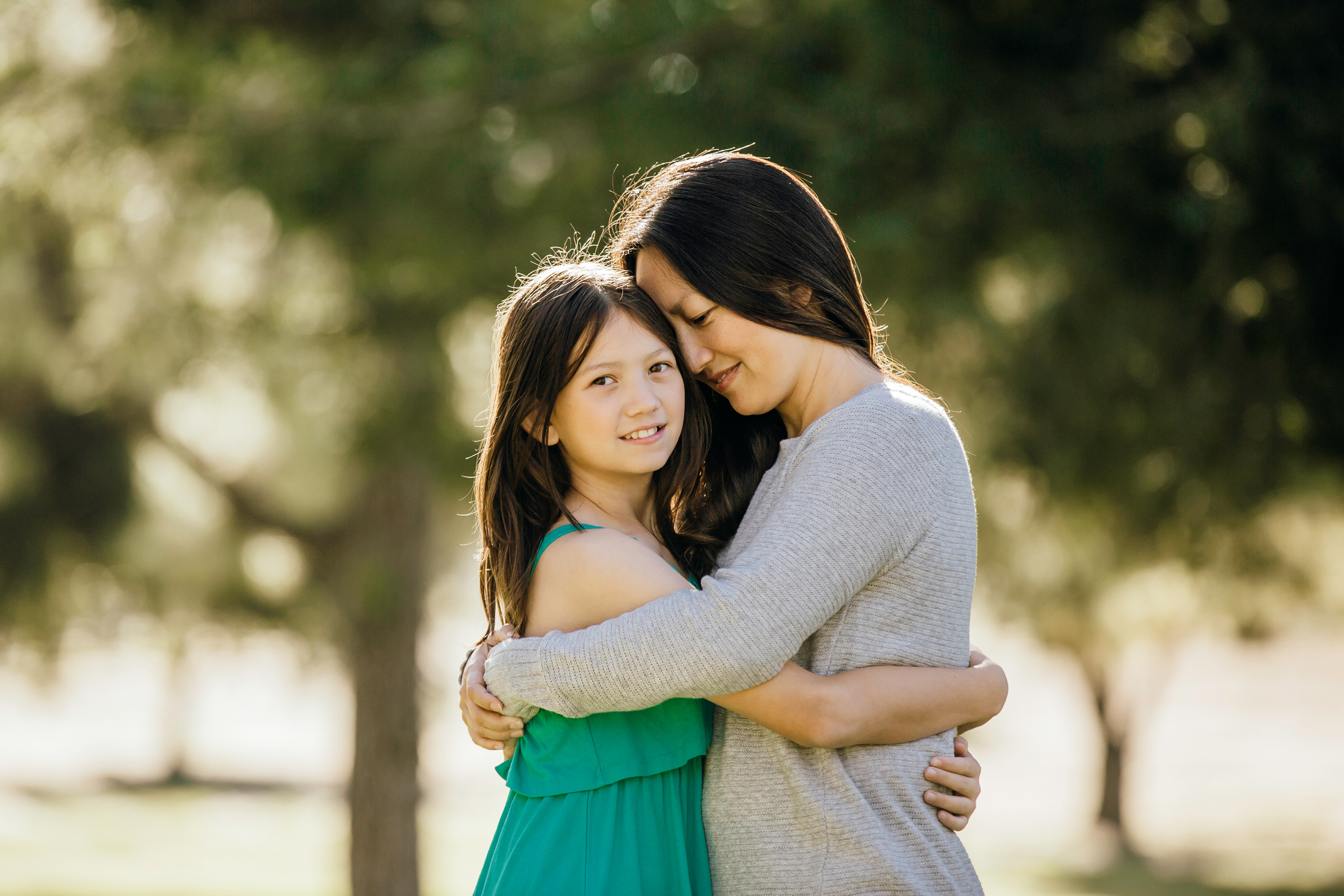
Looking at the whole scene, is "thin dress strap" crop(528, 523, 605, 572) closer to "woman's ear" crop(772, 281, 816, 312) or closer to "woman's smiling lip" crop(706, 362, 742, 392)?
"woman's smiling lip" crop(706, 362, 742, 392)

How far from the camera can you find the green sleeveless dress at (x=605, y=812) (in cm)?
197

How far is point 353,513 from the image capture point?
334 inches

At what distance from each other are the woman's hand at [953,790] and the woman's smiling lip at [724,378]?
0.78 m

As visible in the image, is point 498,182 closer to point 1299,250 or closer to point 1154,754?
point 1299,250

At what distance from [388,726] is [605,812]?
6.20 meters

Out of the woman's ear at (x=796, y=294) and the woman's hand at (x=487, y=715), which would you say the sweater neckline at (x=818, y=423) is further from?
the woman's hand at (x=487, y=715)

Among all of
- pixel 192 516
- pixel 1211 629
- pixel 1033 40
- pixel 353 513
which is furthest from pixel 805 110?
pixel 1211 629

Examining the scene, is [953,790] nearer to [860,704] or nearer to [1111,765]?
[860,704]

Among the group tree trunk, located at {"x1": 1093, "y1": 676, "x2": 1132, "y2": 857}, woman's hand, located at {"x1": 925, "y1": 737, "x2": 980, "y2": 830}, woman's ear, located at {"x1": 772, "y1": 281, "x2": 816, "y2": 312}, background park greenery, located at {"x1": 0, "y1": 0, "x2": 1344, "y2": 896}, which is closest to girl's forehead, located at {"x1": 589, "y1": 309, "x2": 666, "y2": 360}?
woman's ear, located at {"x1": 772, "y1": 281, "x2": 816, "y2": 312}

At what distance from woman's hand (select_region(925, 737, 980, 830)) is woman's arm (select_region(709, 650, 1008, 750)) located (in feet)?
0.20

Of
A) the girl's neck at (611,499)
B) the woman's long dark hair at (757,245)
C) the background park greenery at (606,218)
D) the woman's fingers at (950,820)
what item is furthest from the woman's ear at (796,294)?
the background park greenery at (606,218)

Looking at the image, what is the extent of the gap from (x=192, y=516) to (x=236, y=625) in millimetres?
2001

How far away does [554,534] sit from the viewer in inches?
82.8

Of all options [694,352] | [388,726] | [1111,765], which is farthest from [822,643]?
[1111,765]
